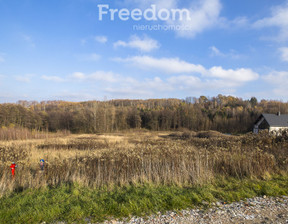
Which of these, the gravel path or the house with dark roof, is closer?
the gravel path

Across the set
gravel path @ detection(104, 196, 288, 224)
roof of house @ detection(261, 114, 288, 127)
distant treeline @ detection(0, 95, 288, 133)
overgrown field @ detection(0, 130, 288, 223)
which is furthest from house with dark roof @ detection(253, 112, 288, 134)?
gravel path @ detection(104, 196, 288, 224)

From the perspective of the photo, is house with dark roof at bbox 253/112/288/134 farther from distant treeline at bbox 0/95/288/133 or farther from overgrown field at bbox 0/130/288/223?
overgrown field at bbox 0/130/288/223

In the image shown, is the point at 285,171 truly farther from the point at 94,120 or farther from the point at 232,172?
the point at 94,120

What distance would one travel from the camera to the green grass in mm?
4117

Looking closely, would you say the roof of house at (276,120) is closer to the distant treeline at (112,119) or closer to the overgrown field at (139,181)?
the distant treeline at (112,119)

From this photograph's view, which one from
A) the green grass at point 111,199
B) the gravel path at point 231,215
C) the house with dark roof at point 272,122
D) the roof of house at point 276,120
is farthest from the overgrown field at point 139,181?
the roof of house at point 276,120

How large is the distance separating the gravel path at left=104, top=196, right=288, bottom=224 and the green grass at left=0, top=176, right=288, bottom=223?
0.88 feet

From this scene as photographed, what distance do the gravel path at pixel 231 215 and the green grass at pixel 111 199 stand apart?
0.27 meters

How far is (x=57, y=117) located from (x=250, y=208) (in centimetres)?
6537

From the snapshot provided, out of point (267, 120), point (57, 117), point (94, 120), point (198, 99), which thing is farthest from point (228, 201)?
point (198, 99)

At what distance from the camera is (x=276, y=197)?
5008 millimetres

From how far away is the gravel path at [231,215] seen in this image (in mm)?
3862

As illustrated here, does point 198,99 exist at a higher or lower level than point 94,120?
higher

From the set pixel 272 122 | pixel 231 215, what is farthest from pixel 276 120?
pixel 231 215
